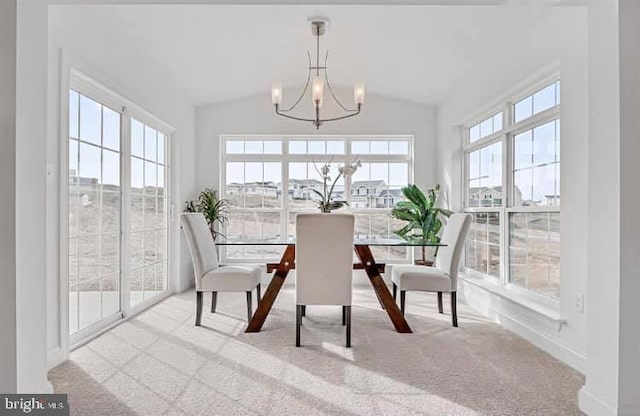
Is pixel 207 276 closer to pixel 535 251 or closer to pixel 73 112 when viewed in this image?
pixel 73 112

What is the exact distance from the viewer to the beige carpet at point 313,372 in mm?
2211

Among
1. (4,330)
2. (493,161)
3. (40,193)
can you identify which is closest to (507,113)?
(493,161)

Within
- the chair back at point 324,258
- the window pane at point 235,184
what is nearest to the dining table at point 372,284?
the chair back at point 324,258

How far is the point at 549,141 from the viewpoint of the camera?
334cm

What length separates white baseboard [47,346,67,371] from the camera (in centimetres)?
266

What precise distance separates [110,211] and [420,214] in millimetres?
3475

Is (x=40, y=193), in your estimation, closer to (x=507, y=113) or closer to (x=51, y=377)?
(x=51, y=377)

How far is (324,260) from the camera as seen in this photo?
10.4 feet

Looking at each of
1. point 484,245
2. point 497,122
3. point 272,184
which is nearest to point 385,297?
point 484,245

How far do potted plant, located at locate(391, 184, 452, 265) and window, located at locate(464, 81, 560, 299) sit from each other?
0.44 m

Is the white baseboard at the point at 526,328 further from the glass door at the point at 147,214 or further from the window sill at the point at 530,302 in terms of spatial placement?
the glass door at the point at 147,214

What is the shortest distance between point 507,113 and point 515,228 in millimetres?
1066

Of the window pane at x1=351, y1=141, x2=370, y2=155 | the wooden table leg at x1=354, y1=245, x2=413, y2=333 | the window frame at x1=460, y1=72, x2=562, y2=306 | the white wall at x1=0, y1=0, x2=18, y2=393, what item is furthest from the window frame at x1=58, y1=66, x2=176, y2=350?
the window frame at x1=460, y1=72, x2=562, y2=306

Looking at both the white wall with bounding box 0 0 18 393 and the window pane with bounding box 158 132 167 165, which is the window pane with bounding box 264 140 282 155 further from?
the white wall with bounding box 0 0 18 393
